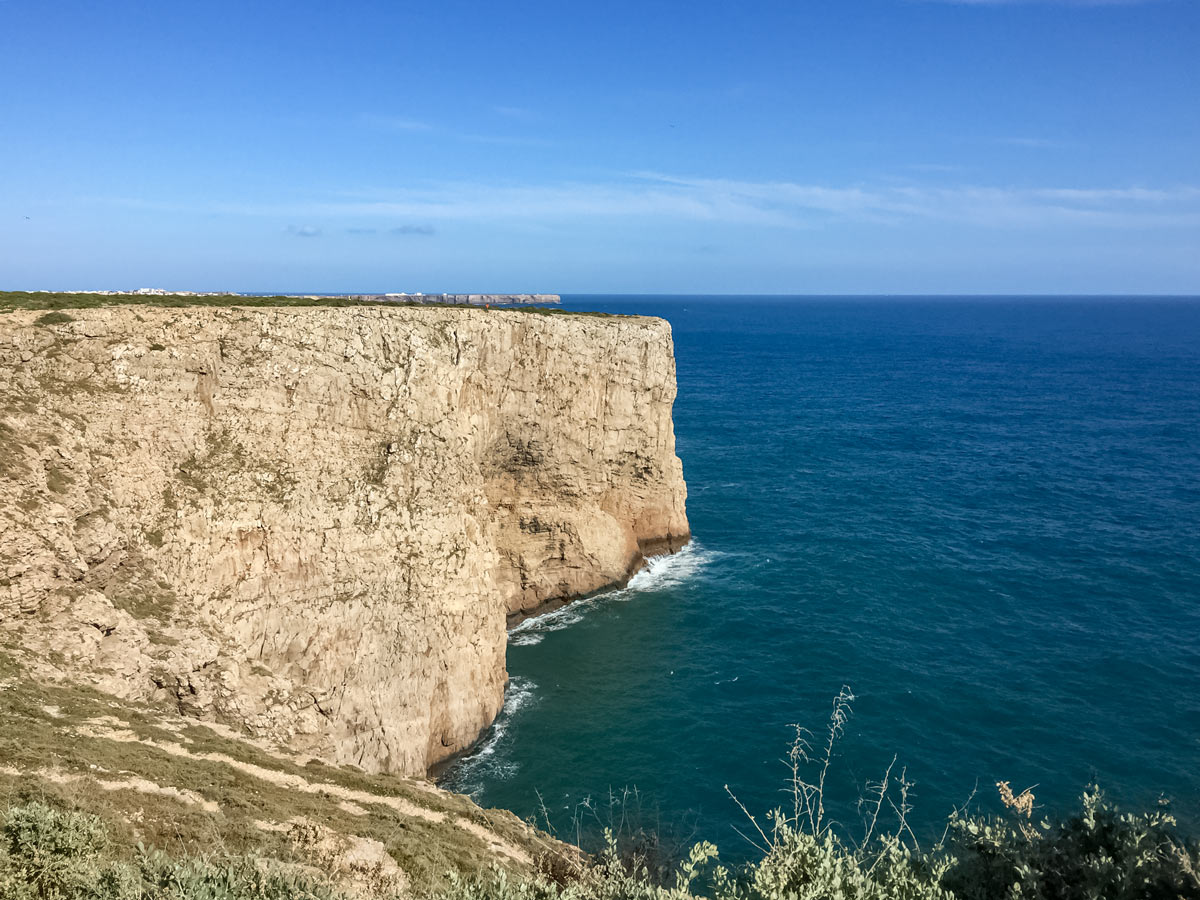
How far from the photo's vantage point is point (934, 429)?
92.9 meters

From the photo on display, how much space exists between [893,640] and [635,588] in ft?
55.8

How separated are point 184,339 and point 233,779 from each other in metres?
19.4

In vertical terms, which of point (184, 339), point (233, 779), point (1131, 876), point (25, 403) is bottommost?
point (233, 779)

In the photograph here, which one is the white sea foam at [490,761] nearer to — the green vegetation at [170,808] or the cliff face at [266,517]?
the cliff face at [266,517]

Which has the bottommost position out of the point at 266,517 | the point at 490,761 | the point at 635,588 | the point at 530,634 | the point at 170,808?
the point at 490,761

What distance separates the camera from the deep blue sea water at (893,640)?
105 ft

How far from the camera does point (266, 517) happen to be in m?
30.6

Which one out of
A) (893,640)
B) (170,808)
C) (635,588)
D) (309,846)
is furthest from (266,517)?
(893,640)

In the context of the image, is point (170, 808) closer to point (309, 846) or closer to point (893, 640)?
point (309, 846)

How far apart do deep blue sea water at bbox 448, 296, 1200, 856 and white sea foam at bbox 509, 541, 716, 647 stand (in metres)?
0.22

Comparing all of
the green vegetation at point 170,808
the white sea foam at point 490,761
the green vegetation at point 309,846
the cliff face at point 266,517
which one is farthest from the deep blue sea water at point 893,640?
the green vegetation at point 170,808

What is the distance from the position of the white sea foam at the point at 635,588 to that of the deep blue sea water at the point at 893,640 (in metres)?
0.22

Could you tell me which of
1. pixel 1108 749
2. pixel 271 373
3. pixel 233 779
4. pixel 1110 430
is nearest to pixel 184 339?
pixel 271 373

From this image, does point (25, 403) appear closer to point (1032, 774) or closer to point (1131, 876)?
point (1131, 876)
